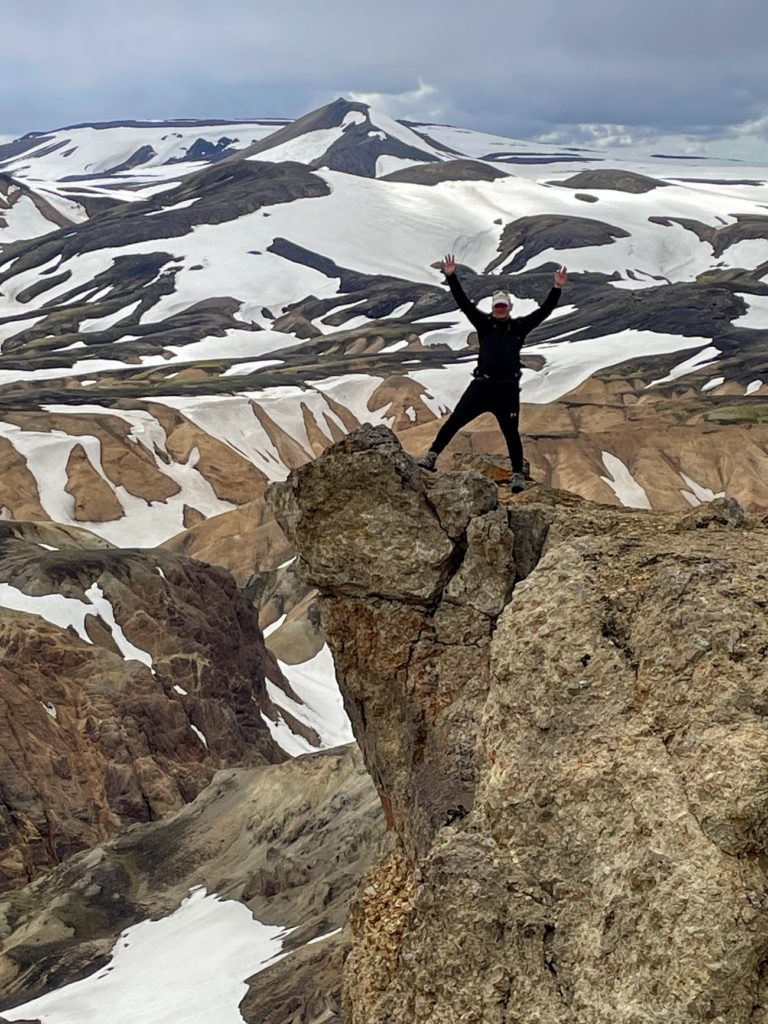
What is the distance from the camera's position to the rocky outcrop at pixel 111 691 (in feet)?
114

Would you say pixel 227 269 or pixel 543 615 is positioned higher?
pixel 543 615

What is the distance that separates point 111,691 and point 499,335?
30.1 metres

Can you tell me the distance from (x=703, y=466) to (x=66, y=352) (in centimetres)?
8625

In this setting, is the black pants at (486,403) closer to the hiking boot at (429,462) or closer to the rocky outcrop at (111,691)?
the hiking boot at (429,462)

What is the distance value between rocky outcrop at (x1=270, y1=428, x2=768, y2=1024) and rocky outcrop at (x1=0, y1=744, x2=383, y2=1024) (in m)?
13.7

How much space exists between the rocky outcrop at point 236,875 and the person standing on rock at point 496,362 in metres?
14.1

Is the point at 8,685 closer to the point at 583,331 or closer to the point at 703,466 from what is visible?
the point at 703,466

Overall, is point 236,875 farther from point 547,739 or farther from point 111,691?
point 547,739

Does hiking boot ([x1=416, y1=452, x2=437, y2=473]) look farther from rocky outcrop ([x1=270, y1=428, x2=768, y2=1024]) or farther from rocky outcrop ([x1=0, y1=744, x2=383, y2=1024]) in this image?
rocky outcrop ([x1=0, y1=744, x2=383, y2=1024])

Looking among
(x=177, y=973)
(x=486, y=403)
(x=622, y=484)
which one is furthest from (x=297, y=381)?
(x=486, y=403)

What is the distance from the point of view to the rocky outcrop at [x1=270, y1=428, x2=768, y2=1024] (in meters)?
6.43

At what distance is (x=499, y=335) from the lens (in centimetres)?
1059

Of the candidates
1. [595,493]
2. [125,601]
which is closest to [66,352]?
[595,493]

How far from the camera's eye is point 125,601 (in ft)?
144
